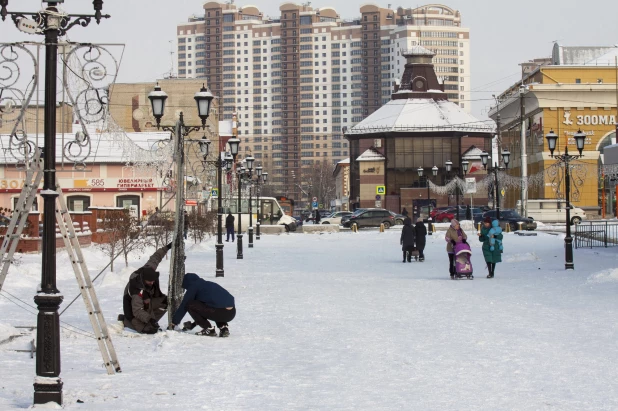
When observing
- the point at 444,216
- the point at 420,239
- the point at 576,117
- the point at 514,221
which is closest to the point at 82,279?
the point at 420,239

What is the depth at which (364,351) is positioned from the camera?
11.3 metres

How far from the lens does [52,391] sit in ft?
25.7

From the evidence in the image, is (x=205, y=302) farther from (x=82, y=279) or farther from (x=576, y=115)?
(x=576, y=115)

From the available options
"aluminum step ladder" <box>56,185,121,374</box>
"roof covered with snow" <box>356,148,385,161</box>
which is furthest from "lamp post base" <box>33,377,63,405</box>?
"roof covered with snow" <box>356,148,385,161</box>

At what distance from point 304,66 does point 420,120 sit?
10023 cm

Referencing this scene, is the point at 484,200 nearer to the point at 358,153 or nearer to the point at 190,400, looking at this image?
the point at 358,153

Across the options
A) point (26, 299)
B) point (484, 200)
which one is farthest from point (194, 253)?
point (484, 200)

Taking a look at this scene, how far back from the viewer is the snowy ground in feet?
27.9

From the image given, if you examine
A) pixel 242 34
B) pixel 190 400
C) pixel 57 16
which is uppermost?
pixel 242 34

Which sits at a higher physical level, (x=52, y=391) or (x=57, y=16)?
(x=57, y=16)

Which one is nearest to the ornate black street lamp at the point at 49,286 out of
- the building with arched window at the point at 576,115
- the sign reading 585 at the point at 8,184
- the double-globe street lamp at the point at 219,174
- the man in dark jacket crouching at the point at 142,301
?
the man in dark jacket crouching at the point at 142,301

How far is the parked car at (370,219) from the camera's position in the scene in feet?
205

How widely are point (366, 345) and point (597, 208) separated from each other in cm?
6356

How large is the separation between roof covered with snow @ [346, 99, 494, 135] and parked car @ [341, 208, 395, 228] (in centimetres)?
3064
